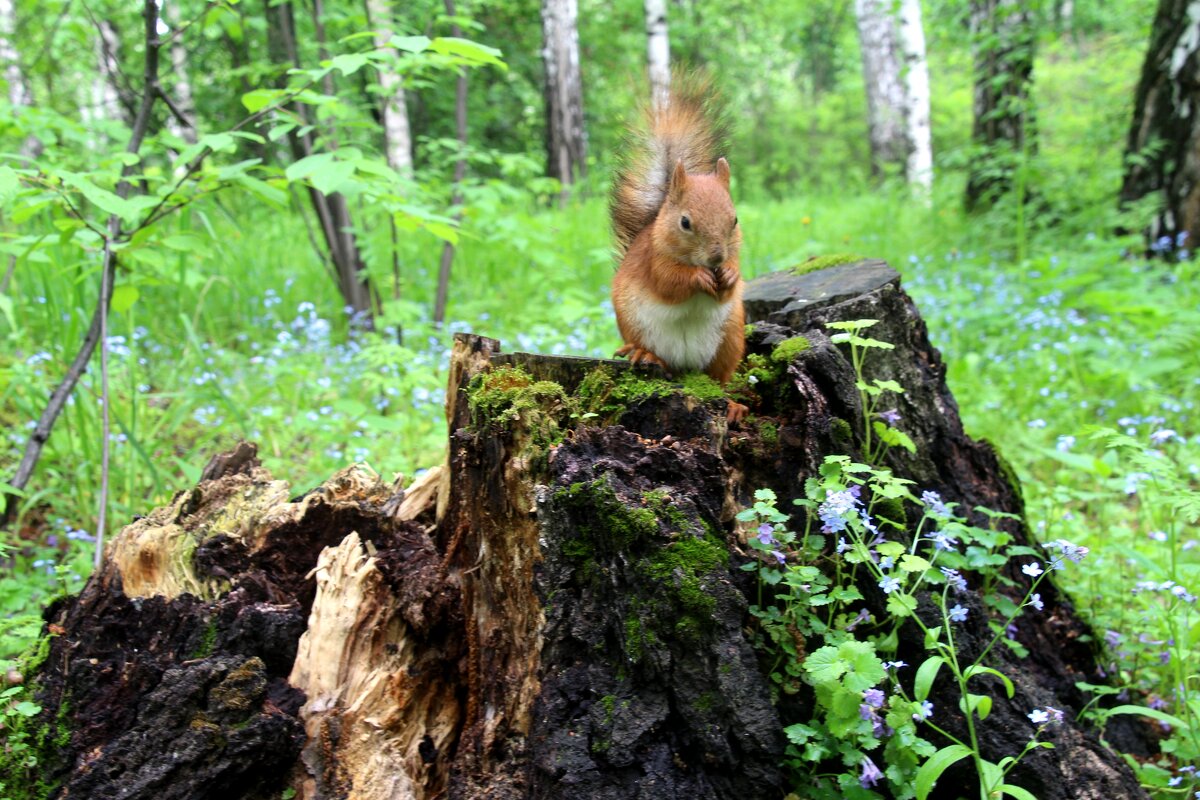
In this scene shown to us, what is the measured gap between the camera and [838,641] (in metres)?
1.62

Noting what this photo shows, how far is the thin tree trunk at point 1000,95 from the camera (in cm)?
645

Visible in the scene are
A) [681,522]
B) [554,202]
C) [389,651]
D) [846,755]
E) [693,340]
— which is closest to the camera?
[846,755]

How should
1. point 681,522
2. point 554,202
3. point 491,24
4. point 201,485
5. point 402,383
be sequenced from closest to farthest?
point 681,522
point 201,485
point 402,383
point 554,202
point 491,24

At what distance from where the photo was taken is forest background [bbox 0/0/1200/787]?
2596mm

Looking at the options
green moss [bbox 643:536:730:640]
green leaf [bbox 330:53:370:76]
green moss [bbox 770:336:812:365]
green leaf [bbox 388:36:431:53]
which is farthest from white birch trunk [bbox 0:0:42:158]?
green moss [bbox 643:536:730:640]

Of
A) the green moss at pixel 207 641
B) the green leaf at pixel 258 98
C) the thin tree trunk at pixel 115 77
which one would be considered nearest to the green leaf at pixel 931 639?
the green moss at pixel 207 641

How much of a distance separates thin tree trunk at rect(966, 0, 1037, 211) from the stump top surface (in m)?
3.83

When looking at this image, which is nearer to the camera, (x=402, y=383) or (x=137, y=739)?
(x=137, y=739)

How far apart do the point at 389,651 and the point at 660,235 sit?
1.30 metres

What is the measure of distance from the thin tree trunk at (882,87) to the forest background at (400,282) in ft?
10.5

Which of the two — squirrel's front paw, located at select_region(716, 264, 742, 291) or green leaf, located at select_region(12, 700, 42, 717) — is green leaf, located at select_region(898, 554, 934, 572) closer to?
squirrel's front paw, located at select_region(716, 264, 742, 291)

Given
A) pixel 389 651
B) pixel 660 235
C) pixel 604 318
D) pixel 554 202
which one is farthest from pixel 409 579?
pixel 554 202

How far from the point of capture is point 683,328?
2.35 m

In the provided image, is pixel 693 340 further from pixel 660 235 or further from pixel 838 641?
pixel 838 641
